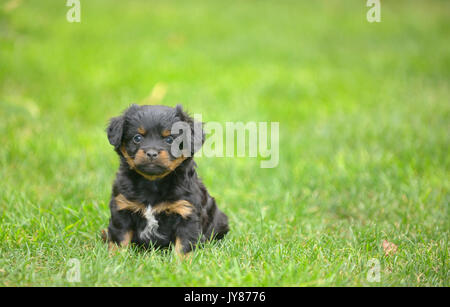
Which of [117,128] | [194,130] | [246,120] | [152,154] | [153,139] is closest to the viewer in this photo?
[152,154]

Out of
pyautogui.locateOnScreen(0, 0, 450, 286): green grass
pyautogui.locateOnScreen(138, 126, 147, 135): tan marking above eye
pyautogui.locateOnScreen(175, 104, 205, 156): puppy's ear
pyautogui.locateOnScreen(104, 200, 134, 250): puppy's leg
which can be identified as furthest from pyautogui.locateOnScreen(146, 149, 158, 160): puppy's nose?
Result: pyautogui.locateOnScreen(0, 0, 450, 286): green grass

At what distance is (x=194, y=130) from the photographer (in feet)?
12.0

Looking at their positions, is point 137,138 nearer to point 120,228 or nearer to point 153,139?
point 153,139

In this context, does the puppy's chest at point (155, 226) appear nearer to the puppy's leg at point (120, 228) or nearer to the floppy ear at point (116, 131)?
the puppy's leg at point (120, 228)

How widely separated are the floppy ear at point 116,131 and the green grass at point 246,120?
0.74 metres

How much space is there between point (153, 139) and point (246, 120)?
4052mm

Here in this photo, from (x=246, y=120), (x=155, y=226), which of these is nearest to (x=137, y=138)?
(x=155, y=226)

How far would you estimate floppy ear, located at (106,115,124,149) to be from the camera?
3539mm

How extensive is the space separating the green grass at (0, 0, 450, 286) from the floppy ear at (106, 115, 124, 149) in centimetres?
74

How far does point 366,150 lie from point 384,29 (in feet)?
25.5

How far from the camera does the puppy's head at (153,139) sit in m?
3.36

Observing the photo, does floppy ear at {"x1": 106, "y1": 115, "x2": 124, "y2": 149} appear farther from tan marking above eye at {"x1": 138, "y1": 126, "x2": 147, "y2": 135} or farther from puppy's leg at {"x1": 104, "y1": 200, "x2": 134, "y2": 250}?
puppy's leg at {"x1": 104, "y1": 200, "x2": 134, "y2": 250}
